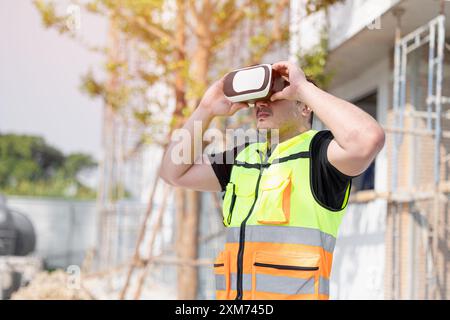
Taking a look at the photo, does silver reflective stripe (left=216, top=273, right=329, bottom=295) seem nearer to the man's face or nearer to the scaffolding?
the man's face

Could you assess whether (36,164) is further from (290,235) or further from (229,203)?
(290,235)

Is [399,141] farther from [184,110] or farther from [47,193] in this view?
[47,193]

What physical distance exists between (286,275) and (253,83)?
0.47m

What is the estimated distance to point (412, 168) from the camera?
6.93 m

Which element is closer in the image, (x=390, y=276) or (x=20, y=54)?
(x=390, y=276)

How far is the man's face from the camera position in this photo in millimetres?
1858

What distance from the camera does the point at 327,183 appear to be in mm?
1794

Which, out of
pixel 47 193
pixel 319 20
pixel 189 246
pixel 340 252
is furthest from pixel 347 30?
pixel 47 193

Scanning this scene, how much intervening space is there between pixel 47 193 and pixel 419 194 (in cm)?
3761

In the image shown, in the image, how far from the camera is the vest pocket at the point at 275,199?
1.77 metres

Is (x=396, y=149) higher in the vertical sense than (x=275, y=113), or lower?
higher

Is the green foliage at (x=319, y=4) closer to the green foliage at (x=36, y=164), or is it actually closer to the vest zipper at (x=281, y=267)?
the vest zipper at (x=281, y=267)

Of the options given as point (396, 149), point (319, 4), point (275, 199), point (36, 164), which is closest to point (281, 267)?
point (275, 199)

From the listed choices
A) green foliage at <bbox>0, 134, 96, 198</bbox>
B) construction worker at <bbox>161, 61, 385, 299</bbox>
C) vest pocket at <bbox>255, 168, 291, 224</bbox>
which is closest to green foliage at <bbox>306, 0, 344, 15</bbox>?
construction worker at <bbox>161, 61, 385, 299</bbox>
